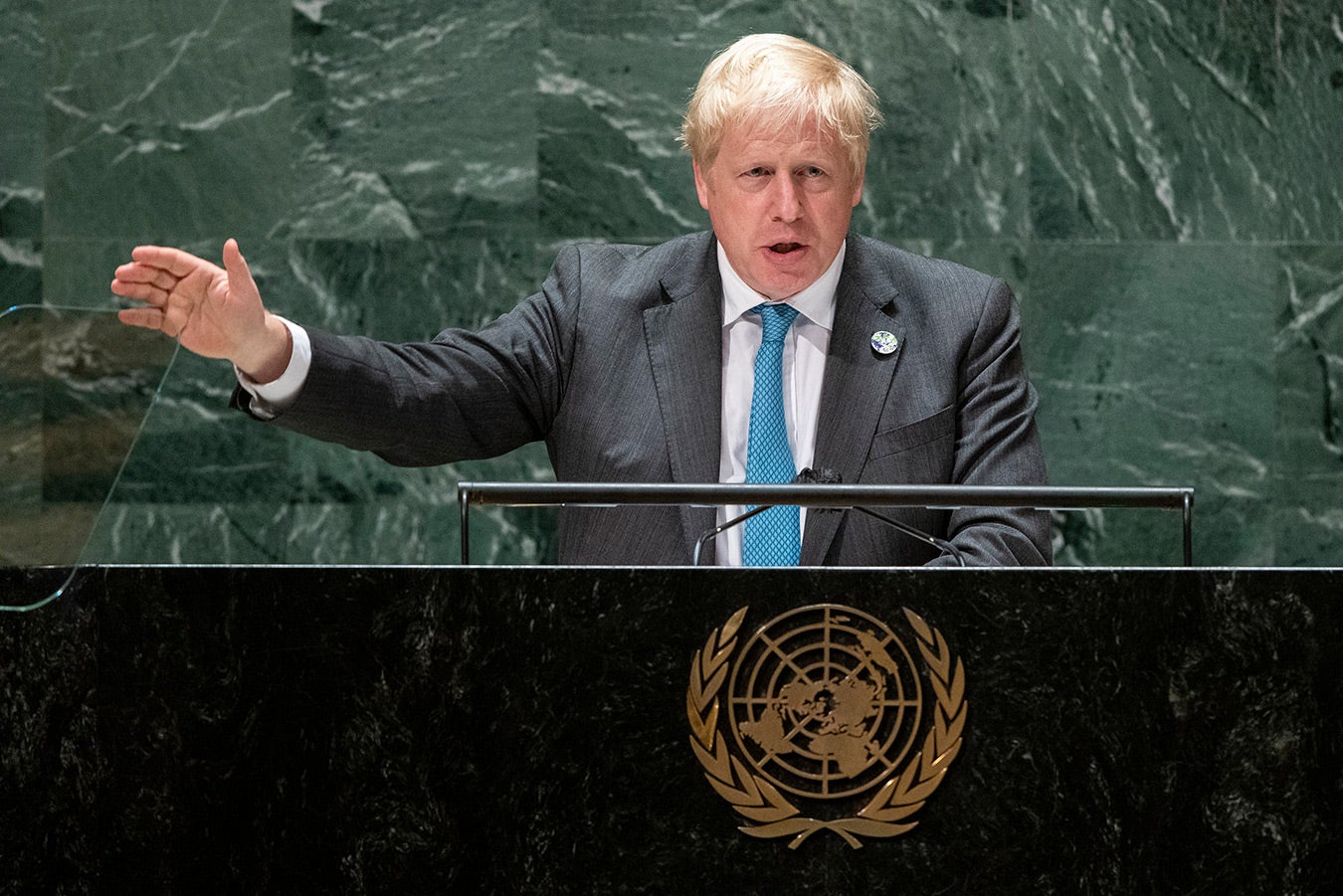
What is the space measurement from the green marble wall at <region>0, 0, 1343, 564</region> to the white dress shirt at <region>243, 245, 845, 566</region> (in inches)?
61.5

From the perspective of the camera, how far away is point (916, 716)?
176 centimetres

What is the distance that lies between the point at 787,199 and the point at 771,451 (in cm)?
43

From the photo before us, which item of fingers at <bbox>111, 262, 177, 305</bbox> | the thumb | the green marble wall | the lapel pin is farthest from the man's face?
the green marble wall

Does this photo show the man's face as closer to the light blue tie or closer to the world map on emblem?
the light blue tie

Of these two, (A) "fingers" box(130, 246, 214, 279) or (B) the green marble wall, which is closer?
(A) "fingers" box(130, 246, 214, 279)

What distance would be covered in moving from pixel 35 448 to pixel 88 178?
263 cm

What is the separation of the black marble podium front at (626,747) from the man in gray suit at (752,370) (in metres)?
0.62

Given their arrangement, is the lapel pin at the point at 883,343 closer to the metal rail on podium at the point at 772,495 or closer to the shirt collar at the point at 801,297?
the shirt collar at the point at 801,297

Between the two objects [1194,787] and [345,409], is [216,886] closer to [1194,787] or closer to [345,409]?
[345,409]

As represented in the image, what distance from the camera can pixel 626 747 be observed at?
176cm

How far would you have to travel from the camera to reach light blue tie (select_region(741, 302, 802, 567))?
2.38 metres

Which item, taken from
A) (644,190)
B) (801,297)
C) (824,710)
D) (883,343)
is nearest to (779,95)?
(801,297)

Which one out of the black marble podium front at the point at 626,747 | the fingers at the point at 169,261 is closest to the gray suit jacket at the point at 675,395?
the fingers at the point at 169,261

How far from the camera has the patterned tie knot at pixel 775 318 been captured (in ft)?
8.82
